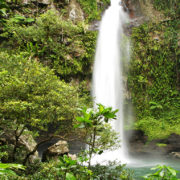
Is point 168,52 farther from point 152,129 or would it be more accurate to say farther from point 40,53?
point 40,53

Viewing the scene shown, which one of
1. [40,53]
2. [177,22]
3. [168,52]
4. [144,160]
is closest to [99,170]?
[144,160]

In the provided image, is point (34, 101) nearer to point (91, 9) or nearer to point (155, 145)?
point (155, 145)

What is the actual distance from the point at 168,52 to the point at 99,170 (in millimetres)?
12102

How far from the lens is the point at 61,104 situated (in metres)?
4.85

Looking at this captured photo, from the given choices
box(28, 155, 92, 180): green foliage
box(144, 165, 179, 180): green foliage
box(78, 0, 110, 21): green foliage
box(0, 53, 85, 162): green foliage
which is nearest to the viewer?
box(144, 165, 179, 180): green foliage

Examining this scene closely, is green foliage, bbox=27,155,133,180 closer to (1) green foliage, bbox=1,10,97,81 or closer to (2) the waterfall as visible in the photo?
(2) the waterfall

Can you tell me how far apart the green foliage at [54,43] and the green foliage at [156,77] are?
4307mm

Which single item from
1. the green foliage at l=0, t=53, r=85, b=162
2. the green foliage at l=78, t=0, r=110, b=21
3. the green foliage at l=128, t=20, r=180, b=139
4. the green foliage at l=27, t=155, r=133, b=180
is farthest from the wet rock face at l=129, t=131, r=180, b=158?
the green foliage at l=78, t=0, r=110, b=21

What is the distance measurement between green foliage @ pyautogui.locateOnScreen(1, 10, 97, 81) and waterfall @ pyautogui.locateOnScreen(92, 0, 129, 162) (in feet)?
4.03

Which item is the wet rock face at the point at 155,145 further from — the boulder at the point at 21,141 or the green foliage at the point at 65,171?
the green foliage at the point at 65,171

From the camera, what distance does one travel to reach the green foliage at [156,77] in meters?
11.7

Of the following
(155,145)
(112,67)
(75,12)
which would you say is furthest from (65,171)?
(75,12)

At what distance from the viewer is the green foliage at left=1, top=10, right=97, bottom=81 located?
11547mm

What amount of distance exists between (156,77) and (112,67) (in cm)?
363
